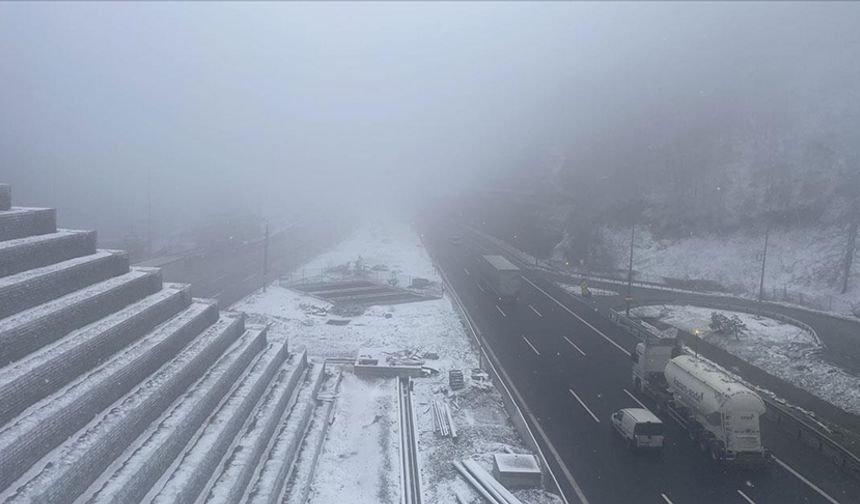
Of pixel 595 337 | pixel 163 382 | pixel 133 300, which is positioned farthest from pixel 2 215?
pixel 595 337

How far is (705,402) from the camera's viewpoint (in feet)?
78.6

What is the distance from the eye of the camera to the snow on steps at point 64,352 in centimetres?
1612

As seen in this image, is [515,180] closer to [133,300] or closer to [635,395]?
[635,395]

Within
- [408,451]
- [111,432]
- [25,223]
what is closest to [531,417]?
[408,451]

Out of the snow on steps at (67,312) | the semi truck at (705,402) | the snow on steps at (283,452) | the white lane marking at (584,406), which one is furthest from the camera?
the white lane marking at (584,406)

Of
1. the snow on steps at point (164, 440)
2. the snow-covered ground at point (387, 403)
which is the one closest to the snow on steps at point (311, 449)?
the snow-covered ground at point (387, 403)

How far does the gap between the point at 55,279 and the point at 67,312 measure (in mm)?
1739

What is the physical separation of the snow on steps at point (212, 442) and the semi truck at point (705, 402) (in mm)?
20898

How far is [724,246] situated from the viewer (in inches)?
2447

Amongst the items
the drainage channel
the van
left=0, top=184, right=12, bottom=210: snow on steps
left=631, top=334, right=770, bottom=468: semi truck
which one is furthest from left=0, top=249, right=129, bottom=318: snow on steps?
left=631, top=334, right=770, bottom=468: semi truck

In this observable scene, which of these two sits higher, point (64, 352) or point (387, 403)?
point (64, 352)

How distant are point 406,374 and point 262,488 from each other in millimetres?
15155

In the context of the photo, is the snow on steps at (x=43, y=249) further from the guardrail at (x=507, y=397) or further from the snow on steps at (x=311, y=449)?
the guardrail at (x=507, y=397)

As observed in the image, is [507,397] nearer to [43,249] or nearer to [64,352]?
[64,352]
